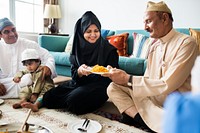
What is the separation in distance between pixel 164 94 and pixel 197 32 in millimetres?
1575

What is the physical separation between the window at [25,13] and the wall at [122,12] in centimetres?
53

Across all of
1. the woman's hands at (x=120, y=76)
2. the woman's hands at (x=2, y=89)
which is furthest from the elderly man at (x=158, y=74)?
the woman's hands at (x=2, y=89)

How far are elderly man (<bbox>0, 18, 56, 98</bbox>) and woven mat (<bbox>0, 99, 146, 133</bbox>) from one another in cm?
28

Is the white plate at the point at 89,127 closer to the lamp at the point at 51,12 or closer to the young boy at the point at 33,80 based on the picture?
the young boy at the point at 33,80

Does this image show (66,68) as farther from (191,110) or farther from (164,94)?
(191,110)

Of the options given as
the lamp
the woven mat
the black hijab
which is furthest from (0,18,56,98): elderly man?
the lamp

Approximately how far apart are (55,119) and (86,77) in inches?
21.0

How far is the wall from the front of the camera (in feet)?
11.7

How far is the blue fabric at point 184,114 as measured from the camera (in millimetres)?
229

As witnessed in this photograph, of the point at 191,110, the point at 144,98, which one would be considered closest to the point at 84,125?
the point at 144,98

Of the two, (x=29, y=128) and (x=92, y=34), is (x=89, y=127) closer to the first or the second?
(x=29, y=128)

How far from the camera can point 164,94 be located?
1.56 metres

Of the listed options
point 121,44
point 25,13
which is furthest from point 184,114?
point 25,13

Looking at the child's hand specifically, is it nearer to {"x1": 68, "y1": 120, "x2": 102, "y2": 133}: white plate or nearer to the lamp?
{"x1": 68, "y1": 120, "x2": 102, "y2": 133}: white plate
